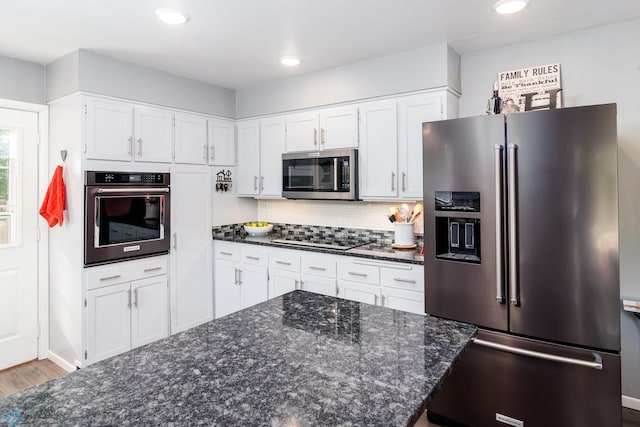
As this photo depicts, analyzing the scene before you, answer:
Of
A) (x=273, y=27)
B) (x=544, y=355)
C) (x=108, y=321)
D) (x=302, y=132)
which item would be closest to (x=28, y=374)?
(x=108, y=321)

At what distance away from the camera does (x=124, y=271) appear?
3.23 m

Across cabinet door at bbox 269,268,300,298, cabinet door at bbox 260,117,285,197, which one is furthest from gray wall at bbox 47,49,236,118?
cabinet door at bbox 269,268,300,298

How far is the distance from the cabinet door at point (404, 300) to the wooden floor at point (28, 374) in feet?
8.74

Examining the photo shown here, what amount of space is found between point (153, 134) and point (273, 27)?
153 cm

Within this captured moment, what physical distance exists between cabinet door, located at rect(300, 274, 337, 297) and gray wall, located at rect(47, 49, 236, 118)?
6.43 ft

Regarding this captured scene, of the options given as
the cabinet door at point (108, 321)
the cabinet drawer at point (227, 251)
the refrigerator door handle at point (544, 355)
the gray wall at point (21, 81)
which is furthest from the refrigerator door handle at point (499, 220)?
the gray wall at point (21, 81)

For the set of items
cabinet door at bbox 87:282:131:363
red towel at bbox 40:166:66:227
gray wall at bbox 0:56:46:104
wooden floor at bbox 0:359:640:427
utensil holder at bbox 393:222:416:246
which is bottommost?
wooden floor at bbox 0:359:640:427


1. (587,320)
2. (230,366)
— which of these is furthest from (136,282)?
(587,320)

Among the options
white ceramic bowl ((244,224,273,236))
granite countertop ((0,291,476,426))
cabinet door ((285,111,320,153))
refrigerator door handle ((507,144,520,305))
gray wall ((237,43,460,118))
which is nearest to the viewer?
granite countertop ((0,291,476,426))

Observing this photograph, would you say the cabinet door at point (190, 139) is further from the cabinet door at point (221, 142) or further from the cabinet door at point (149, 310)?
the cabinet door at point (149, 310)

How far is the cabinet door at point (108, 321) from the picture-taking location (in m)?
3.03

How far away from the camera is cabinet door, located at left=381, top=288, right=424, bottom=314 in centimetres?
271

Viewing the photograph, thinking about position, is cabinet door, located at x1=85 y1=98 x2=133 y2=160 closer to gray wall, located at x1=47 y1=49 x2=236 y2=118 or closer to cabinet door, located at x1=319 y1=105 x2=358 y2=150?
gray wall, located at x1=47 y1=49 x2=236 y2=118

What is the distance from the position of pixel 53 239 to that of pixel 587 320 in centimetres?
389
